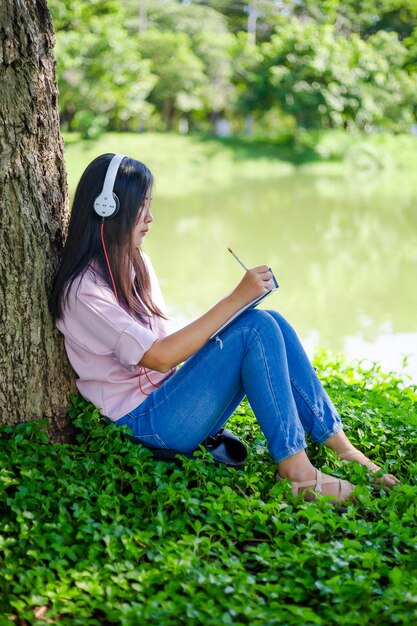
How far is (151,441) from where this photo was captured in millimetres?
2459

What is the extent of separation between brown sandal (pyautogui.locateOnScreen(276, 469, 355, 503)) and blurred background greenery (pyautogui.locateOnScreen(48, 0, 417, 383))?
2.65 metres

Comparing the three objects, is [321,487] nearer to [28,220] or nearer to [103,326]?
[103,326]

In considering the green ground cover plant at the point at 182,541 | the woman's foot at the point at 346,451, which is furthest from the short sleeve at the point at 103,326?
the woman's foot at the point at 346,451

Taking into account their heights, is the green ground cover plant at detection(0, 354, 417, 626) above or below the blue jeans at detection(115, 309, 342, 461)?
below

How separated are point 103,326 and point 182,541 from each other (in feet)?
2.16

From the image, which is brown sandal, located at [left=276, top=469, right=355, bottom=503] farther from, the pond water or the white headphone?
the pond water

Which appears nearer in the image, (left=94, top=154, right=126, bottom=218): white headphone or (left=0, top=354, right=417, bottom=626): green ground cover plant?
(left=0, top=354, right=417, bottom=626): green ground cover plant

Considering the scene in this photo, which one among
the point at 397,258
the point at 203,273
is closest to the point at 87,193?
the point at 203,273

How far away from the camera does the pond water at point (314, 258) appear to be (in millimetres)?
6082

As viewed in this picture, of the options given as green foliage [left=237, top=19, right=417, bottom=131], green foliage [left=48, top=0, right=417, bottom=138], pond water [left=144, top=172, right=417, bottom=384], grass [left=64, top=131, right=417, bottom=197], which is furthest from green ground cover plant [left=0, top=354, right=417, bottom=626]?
green foliage [left=237, top=19, right=417, bottom=131]

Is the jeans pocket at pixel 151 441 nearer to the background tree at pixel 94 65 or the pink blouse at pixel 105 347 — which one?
the pink blouse at pixel 105 347

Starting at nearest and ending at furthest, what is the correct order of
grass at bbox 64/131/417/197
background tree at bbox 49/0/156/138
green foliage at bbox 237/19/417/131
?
grass at bbox 64/131/417/197, background tree at bbox 49/0/156/138, green foliage at bbox 237/19/417/131

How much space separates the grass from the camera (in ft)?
66.9

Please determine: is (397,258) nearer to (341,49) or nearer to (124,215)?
(124,215)
